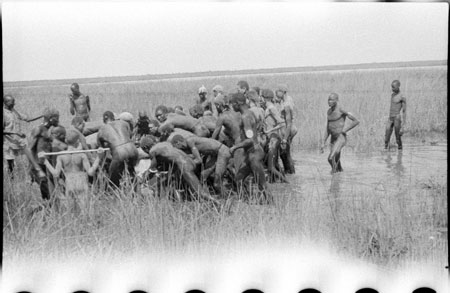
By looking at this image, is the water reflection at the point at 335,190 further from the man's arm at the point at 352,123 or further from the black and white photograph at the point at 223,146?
the man's arm at the point at 352,123

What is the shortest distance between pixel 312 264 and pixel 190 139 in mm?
1601

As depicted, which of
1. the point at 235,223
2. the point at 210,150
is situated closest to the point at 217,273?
the point at 235,223

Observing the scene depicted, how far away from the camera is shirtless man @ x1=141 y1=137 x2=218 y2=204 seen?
6.02 metres

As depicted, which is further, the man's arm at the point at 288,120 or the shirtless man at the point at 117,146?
the man's arm at the point at 288,120

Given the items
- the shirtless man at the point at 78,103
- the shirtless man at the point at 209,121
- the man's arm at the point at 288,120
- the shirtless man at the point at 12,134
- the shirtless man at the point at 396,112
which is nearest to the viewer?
the shirtless man at the point at 12,134

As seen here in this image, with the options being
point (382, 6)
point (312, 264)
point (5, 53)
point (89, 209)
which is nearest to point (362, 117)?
point (382, 6)

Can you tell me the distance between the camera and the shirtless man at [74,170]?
5.93 meters

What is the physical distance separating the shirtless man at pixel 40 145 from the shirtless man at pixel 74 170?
77 millimetres

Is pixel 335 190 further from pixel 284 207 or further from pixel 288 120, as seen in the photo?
pixel 288 120

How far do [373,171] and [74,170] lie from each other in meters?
2.75

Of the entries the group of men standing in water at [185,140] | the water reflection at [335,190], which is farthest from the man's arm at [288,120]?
the water reflection at [335,190]

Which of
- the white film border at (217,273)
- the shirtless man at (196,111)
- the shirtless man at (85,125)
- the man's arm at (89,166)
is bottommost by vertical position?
the white film border at (217,273)

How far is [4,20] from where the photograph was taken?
5.84 meters

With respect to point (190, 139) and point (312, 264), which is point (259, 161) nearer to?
point (190, 139)
